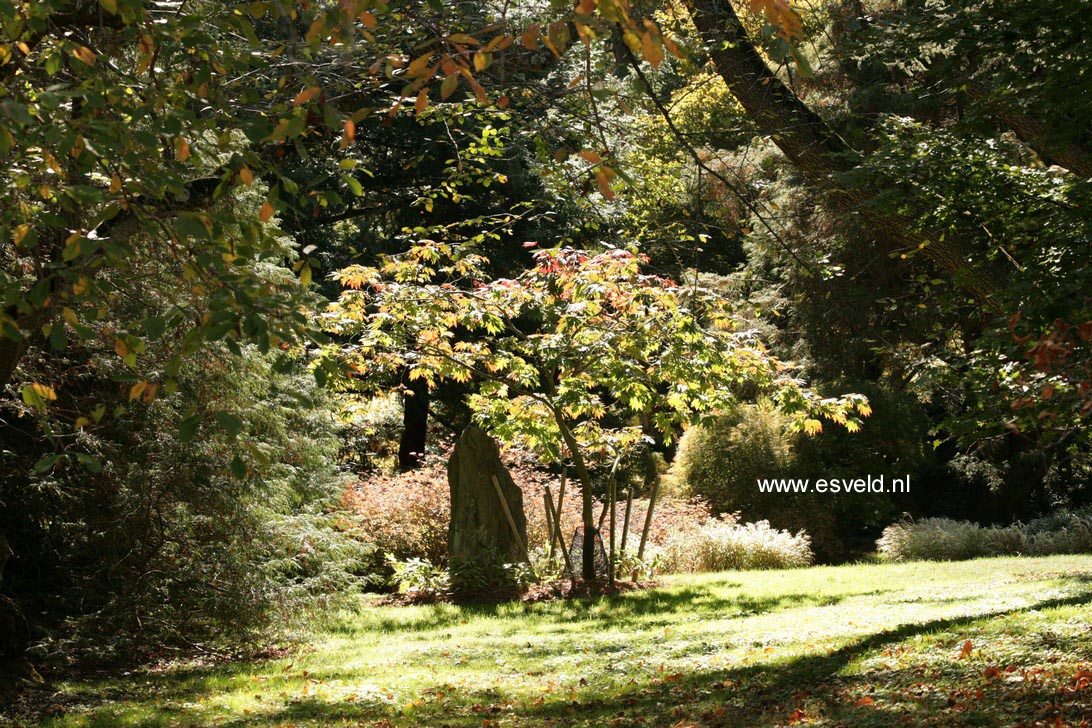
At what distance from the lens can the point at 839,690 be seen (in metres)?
5.43

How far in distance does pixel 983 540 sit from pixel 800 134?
10.2m

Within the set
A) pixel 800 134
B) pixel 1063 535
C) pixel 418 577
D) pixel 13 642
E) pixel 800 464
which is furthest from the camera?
pixel 800 464

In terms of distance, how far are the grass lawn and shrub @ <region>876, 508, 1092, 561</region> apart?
5.16 m

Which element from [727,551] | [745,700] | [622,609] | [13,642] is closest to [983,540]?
[727,551]

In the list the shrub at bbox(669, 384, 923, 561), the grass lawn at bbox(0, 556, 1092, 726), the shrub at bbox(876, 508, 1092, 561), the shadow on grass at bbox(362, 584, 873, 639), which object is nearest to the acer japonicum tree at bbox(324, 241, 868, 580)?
the shadow on grass at bbox(362, 584, 873, 639)

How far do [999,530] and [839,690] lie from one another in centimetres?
1148

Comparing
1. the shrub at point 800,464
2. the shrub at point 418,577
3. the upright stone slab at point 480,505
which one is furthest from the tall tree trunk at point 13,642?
→ the shrub at point 800,464

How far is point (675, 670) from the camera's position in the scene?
6.75 meters

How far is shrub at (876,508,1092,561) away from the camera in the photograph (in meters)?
14.9

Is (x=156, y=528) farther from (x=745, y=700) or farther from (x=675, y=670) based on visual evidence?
(x=745, y=700)

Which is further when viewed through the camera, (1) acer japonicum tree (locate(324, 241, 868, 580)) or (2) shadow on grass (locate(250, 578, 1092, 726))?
(1) acer japonicum tree (locate(324, 241, 868, 580))

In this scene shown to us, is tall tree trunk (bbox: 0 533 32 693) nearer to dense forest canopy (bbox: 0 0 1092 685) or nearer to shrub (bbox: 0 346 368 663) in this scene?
dense forest canopy (bbox: 0 0 1092 685)

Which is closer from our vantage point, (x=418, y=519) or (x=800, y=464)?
(x=418, y=519)

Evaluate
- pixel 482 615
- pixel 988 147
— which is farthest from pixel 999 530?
pixel 988 147
